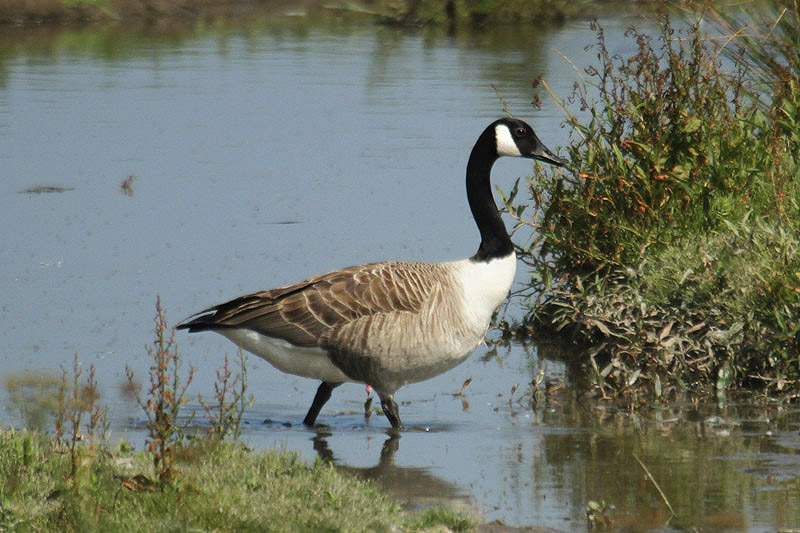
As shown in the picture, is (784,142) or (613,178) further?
(784,142)

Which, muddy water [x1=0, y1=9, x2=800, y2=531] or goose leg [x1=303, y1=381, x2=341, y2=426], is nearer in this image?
muddy water [x1=0, y1=9, x2=800, y2=531]

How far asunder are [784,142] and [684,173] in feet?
4.32

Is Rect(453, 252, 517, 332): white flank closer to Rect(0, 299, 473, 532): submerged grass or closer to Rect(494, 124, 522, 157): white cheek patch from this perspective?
Rect(494, 124, 522, 157): white cheek patch

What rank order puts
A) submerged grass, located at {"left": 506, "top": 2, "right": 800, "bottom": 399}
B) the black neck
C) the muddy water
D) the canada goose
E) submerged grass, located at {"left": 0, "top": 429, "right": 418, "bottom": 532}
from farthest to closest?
1. the black neck
2. submerged grass, located at {"left": 506, "top": 2, "right": 800, "bottom": 399}
3. the canada goose
4. the muddy water
5. submerged grass, located at {"left": 0, "top": 429, "right": 418, "bottom": 532}

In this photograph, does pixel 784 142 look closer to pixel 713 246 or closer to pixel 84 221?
pixel 713 246

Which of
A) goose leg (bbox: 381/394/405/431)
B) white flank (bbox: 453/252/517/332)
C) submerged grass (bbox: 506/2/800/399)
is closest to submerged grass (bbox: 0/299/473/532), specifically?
goose leg (bbox: 381/394/405/431)

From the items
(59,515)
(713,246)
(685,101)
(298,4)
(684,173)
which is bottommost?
(59,515)

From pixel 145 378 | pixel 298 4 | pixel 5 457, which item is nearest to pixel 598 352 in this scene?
pixel 145 378

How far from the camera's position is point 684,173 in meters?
8.07

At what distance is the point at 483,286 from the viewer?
735 centimetres

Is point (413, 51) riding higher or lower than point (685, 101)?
higher

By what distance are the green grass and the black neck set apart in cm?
236

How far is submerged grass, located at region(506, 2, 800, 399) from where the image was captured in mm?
7508

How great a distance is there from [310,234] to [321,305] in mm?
3700
